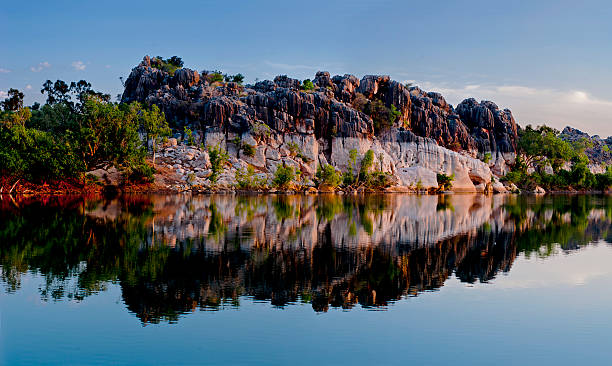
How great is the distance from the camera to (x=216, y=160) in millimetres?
80625

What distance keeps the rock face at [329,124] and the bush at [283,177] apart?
6796mm

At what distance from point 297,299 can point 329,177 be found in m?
73.4

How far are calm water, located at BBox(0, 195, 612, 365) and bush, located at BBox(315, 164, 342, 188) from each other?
6145 centimetres

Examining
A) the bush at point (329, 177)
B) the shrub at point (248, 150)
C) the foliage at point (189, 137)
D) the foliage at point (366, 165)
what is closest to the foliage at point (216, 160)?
the foliage at point (189, 137)

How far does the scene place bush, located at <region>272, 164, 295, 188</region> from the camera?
81.4m

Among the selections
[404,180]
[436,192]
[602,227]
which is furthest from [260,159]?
[602,227]

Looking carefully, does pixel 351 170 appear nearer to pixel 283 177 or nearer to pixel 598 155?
pixel 283 177

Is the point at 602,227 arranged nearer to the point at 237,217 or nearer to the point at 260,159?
the point at 237,217

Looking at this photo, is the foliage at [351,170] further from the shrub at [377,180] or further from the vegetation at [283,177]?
the vegetation at [283,177]

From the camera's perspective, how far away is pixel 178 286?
1341cm

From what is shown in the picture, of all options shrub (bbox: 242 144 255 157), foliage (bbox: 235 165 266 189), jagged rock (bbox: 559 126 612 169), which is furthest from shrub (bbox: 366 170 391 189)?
jagged rock (bbox: 559 126 612 169)

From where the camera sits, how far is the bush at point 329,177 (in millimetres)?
85750

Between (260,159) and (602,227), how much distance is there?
65569 mm

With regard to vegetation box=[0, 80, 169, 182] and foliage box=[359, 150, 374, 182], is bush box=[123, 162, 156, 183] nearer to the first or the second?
vegetation box=[0, 80, 169, 182]
